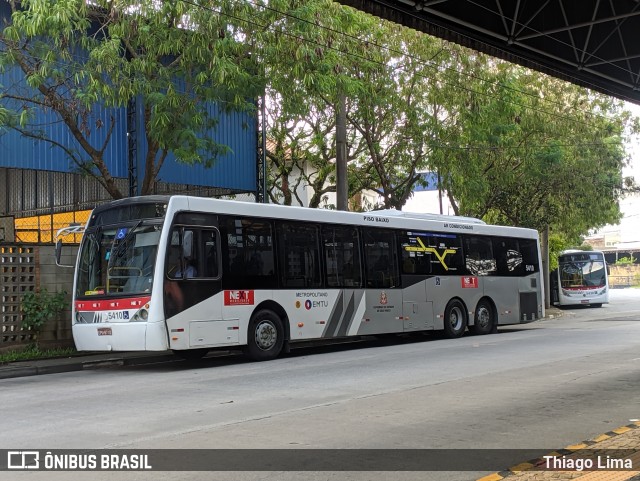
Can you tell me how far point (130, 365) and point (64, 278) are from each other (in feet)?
10.1

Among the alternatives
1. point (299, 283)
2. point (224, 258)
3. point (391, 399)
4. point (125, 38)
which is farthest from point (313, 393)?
point (125, 38)

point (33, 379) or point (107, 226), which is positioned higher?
point (107, 226)

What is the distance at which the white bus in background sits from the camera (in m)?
39.8

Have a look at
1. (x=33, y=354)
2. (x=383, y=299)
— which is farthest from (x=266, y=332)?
(x=33, y=354)

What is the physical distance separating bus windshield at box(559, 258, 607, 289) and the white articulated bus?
21823 millimetres

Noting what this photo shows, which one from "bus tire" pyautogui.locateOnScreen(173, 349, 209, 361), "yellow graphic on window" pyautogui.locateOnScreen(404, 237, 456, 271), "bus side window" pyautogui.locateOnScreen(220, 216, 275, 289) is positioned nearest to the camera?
"bus side window" pyautogui.locateOnScreen(220, 216, 275, 289)

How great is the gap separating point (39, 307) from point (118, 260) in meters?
3.75

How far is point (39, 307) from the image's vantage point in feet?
53.0

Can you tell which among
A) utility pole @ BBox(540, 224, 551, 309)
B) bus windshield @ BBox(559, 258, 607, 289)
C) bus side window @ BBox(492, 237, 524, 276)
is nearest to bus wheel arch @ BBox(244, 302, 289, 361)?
bus side window @ BBox(492, 237, 524, 276)

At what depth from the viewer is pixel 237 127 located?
2345 cm

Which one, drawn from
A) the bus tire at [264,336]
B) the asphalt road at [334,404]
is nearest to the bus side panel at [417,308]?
the asphalt road at [334,404]

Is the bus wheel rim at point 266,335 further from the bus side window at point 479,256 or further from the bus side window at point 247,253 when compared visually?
the bus side window at point 479,256

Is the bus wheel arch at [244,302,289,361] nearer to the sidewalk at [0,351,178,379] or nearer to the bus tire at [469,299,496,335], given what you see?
the sidewalk at [0,351,178,379]

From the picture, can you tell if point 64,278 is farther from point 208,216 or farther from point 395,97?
point 395,97
